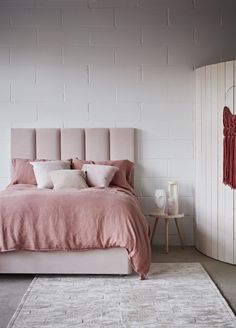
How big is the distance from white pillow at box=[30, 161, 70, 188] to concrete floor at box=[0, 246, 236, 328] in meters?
1.08

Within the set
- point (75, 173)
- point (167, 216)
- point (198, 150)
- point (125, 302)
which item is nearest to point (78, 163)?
point (75, 173)

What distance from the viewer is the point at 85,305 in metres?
3.72

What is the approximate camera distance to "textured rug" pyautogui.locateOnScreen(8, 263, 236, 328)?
338 cm

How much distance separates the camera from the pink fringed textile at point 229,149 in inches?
193

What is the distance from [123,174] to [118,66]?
4.01ft

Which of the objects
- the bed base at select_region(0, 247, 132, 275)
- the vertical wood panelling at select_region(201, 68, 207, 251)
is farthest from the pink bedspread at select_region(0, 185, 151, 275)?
the vertical wood panelling at select_region(201, 68, 207, 251)

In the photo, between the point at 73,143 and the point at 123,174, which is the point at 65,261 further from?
the point at 73,143

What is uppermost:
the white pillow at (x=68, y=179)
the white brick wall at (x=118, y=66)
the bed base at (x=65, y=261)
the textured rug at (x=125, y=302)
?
the white brick wall at (x=118, y=66)

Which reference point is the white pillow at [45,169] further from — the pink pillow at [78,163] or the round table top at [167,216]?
the round table top at [167,216]

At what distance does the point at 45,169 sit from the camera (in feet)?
17.6

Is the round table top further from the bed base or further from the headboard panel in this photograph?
the bed base

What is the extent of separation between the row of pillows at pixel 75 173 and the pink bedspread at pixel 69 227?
2.70 feet

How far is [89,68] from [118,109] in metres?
0.55

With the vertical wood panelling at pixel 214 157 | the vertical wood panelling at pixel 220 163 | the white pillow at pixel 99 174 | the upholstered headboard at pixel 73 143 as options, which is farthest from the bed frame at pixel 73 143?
the vertical wood panelling at pixel 220 163
